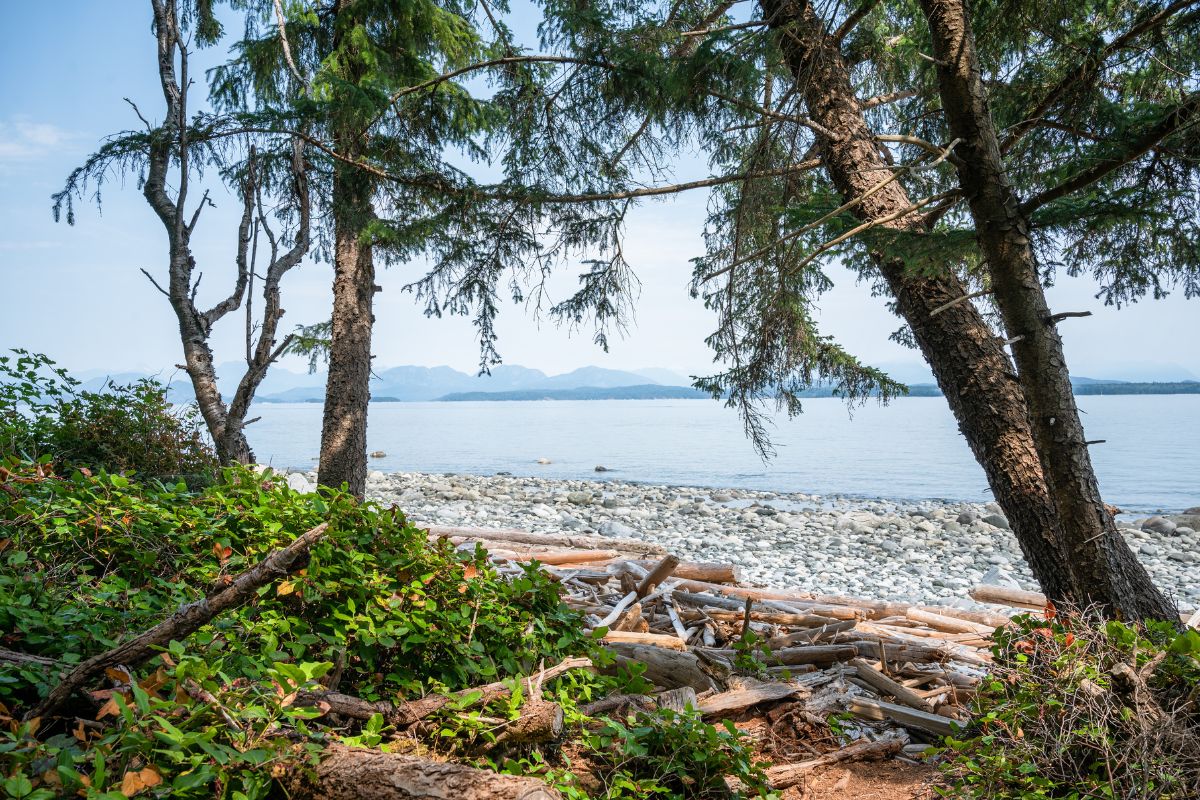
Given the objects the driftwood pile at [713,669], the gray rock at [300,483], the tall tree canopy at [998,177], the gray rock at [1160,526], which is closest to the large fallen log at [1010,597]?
the driftwood pile at [713,669]

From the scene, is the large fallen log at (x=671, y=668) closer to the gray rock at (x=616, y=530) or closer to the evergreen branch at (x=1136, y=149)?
the evergreen branch at (x=1136, y=149)

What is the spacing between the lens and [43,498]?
3006 millimetres

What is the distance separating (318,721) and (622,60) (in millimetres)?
4479

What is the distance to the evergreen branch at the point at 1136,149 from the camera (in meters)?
3.61

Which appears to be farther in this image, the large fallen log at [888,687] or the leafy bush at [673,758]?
the large fallen log at [888,687]

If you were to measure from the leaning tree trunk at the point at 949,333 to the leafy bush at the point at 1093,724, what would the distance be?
1455mm

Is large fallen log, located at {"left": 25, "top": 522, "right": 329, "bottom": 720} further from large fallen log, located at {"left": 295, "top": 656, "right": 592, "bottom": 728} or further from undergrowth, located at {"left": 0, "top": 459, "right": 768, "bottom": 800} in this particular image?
large fallen log, located at {"left": 295, "top": 656, "right": 592, "bottom": 728}

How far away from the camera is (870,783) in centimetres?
310

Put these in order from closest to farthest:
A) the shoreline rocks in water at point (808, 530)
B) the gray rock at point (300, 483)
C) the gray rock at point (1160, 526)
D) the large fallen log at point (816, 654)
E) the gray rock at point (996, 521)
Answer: the large fallen log at point (816, 654) < the shoreline rocks in water at point (808, 530) < the gray rock at point (300, 483) < the gray rock at point (1160, 526) < the gray rock at point (996, 521)

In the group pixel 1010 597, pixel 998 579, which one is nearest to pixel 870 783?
pixel 1010 597

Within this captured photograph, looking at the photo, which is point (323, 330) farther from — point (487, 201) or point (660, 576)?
point (660, 576)

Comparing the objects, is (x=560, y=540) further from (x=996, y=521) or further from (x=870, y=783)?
(x=996, y=521)

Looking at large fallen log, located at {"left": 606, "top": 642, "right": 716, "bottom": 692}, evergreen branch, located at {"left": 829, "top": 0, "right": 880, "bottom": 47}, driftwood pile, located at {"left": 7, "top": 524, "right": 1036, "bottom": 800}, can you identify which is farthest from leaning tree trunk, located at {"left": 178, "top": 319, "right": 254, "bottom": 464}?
evergreen branch, located at {"left": 829, "top": 0, "right": 880, "bottom": 47}

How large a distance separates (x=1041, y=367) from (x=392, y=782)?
371 cm
